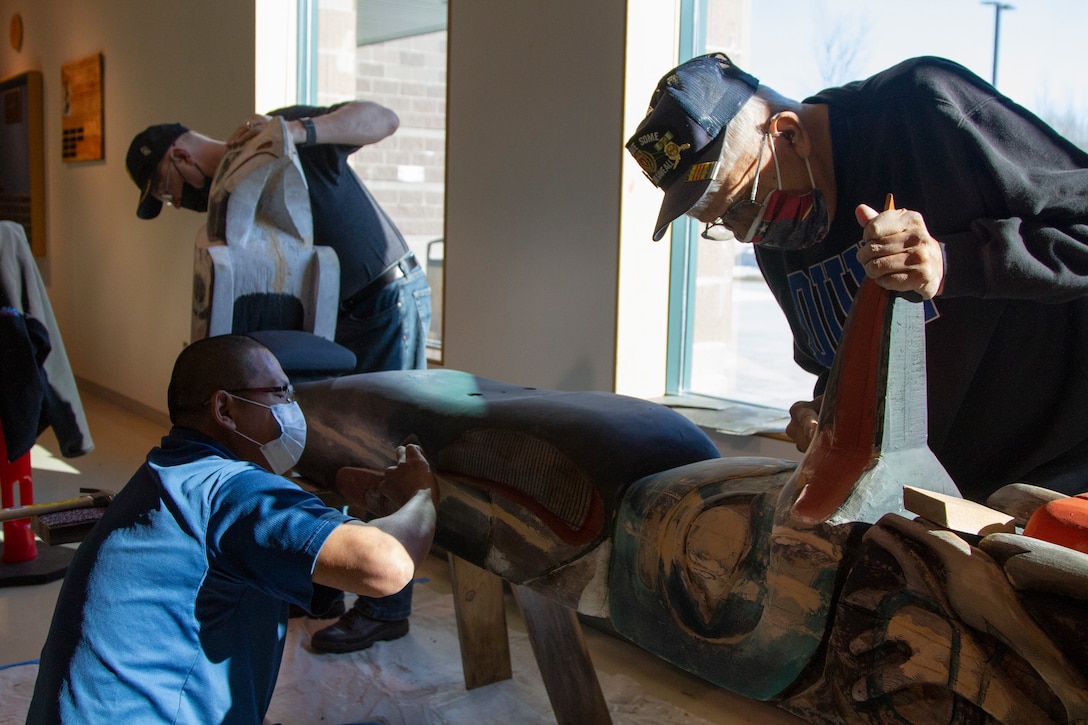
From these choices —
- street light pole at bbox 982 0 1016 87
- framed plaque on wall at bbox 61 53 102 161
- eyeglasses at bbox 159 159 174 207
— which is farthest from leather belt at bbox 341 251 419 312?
framed plaque on wall at bbox 61 53 102 161

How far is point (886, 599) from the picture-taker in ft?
3.86

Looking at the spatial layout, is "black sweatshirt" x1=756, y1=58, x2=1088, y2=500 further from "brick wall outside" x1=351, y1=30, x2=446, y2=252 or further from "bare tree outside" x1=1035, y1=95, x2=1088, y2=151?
"brick wall outside" x1=351, y1=30, x2=446, y2=252

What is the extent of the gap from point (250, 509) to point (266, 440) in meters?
0.27

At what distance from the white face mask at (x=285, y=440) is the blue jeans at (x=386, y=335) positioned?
3.38 feet

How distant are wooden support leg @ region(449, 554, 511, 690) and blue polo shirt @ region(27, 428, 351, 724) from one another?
1.03m

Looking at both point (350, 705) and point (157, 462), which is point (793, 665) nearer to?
point (157, 462)

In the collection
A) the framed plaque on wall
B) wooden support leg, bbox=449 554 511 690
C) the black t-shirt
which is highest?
the framed plaque on wall

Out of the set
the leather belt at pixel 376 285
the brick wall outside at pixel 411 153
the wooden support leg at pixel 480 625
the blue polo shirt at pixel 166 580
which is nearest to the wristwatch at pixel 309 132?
the leather belt at pixel 376 285

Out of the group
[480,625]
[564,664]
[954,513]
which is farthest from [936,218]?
[480,625]

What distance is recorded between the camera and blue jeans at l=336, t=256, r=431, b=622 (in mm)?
2771

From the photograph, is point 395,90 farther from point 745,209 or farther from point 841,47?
point 745,209

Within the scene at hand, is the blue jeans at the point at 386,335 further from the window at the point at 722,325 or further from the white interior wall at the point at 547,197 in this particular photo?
the window at the point at 722,325

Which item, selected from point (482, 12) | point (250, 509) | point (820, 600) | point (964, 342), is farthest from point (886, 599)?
point (482, 12)

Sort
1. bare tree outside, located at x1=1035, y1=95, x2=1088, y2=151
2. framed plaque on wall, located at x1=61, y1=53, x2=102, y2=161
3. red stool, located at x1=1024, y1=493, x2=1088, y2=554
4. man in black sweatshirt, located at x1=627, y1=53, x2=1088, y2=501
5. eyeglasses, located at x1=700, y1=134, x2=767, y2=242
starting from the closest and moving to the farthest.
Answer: red stool, located at x1=1024, y1=493, x2=1088, y2=554 → man in black sweatshirt, located at x1=627, y1=53, x2=1088, y2=501 → eyeglasses, located at x1=700, y1=134, x2=767, y2=242 → bare tree outside, located at x1=1035, y1=95, x2=1088, y2=151 → framed plaque on wall, located at x1=61, y1=53, x2=102, y2=161
